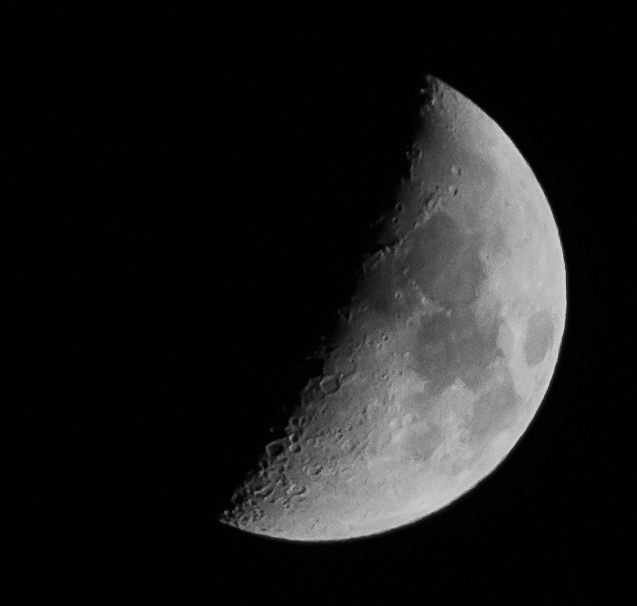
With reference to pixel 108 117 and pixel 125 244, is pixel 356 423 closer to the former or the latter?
pixel 125 244

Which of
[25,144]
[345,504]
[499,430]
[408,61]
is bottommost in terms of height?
[345,504]

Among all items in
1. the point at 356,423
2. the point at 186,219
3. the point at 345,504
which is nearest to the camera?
the point at 186,219

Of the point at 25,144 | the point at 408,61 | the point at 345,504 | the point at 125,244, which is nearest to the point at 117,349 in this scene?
the point at 125,244

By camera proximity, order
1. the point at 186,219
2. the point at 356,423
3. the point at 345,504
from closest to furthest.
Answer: the point at 186,219 < the point at 356,423 < the point at 345,504

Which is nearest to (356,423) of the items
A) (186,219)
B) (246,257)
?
(246,257)

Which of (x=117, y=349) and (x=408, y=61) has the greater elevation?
(x=408, y=61)

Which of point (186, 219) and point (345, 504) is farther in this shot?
point (345, 504)

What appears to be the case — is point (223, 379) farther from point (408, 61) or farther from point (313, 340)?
point (408, 61)
